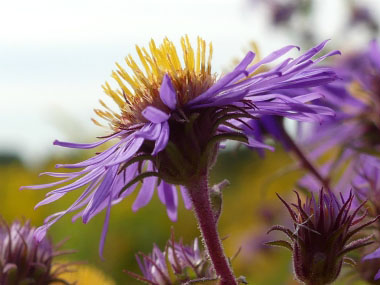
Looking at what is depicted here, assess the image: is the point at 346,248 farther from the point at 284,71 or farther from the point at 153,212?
the point at 153,212

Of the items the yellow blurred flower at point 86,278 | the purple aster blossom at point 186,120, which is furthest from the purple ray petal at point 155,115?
the yellow blurred flower at point 86,278

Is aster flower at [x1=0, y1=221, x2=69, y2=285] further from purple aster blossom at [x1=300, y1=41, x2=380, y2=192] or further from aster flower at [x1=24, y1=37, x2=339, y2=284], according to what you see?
purple aster blossom at [x1=300, y1=41, x2=380, y2=192]

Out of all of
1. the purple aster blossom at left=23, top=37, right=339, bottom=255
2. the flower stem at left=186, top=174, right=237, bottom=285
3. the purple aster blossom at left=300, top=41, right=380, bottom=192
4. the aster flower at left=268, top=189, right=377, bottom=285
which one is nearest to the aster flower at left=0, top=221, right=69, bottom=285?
the purple aster blossom at left=23, top=37, right=339, bottom=255

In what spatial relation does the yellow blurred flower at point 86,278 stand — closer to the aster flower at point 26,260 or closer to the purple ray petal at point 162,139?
the aster flower at point 26,260

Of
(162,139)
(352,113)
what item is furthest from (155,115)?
(352,113)

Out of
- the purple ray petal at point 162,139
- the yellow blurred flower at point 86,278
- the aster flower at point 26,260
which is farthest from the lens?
the yellow blurred flower at point 86,278

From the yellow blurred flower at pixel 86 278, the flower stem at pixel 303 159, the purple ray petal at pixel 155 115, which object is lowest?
the yellow blurred flower at pixel 86 278

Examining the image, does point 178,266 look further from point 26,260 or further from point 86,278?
point 86,278

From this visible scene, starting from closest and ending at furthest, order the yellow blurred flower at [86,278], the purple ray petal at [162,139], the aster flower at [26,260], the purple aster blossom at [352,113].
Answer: the purple ray petal at [162,139], the aster flower at [26,260], the yellow blurred flower at [86,278], the purple aster blossom at [352,113]
